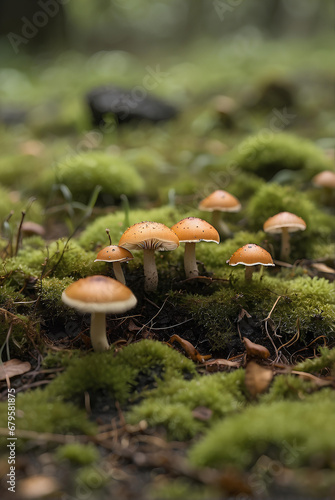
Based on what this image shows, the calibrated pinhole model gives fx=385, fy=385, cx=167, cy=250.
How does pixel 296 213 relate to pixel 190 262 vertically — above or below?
above

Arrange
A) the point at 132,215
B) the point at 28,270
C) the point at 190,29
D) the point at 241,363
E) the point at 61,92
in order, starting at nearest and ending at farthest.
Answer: the point at 241,363
the point at 28,270
the point at 132,215
the point at 61,92
the point at 190,29

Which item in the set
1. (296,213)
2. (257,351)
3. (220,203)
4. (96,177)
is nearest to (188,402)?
(257,351)

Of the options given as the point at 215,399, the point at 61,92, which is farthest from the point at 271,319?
the point at 61,92

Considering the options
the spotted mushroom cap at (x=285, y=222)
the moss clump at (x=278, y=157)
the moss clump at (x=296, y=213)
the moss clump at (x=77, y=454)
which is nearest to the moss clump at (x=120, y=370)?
the moss clump at (x=77, y=454)

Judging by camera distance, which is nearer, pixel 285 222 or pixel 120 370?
pixel 120 370

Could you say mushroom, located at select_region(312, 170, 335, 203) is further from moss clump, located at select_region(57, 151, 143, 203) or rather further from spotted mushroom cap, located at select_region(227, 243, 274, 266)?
moss clump, located at select_region(57, 151, 143, 203)

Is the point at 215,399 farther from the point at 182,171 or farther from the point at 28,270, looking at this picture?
the point at 182,171

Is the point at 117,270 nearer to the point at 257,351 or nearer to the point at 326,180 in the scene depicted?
the point at 257,351
